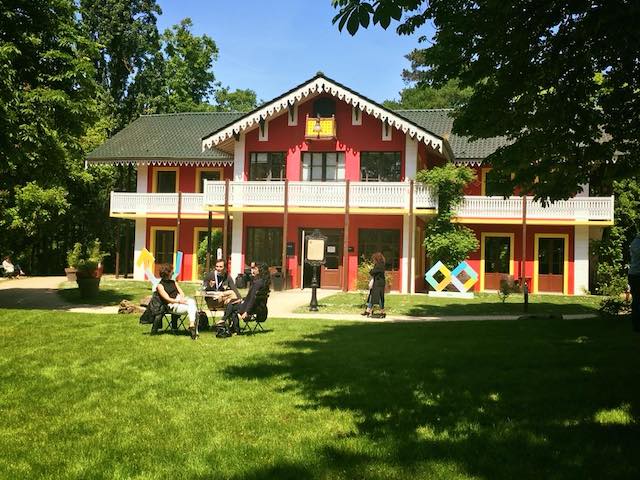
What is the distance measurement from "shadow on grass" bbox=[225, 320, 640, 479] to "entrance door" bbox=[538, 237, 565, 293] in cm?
1629

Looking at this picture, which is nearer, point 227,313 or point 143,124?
point 227,313

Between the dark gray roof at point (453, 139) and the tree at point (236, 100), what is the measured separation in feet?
71.1

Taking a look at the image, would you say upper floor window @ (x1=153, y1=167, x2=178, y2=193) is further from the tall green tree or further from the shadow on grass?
the shadow on grass

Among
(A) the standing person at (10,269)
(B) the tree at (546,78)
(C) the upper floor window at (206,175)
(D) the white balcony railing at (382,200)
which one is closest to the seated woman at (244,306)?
(B) the tree at (546,78)

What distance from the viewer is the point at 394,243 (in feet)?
78.2

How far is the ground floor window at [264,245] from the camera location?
2486 centimetres

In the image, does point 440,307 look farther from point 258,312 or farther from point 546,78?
point 546,78

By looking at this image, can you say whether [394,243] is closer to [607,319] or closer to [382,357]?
[607,319]

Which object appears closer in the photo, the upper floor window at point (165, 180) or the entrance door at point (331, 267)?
the entrance door at point (331, 267)

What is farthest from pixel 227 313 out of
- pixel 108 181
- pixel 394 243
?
pixel 108 181

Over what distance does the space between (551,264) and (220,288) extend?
60.0 feet

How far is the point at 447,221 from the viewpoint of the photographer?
23203mm

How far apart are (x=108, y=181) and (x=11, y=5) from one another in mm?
20317

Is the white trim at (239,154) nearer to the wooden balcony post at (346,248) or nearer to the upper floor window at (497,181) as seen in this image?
the wooden balcony post at (346,248)
